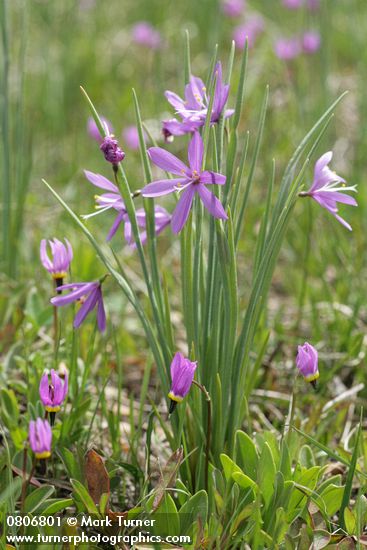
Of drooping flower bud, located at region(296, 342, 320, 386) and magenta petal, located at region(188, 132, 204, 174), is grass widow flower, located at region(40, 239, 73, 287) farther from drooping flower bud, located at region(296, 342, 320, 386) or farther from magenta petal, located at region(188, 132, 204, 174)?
drooping flower bud, located at region(296, 342, 320, 386)

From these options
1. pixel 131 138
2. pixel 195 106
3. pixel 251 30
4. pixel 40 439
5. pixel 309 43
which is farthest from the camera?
pixel 251 30

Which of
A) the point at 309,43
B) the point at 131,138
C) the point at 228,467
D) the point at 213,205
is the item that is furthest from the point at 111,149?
the point at 309,43

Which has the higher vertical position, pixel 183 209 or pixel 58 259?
pixel 183 209

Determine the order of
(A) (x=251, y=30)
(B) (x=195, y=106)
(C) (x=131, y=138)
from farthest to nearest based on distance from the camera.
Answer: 1. (A) (x=251, y=30)
2. (C) (x=131, y=138)
3. (B) (x=195, y=106)

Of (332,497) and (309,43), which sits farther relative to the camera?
(309,43)

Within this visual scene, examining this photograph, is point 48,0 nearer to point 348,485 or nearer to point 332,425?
point 332,425

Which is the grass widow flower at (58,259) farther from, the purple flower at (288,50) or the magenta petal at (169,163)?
the purple flower at (288,50)

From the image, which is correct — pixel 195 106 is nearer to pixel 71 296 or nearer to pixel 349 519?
pixel 71 296

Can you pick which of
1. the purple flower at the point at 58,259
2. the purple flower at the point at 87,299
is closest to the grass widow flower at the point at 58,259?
the purple flower at the point at 58,259
